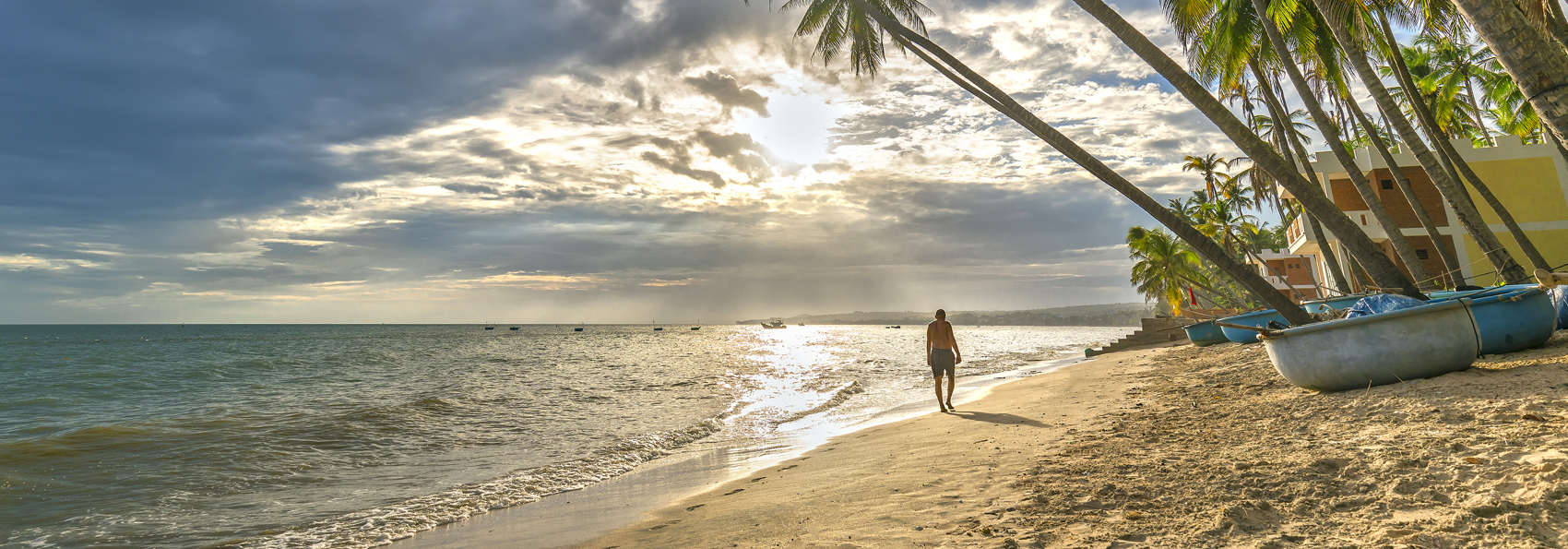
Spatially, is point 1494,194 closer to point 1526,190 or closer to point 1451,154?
point 1526,190

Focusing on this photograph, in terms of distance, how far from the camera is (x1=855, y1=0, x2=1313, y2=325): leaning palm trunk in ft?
23.4

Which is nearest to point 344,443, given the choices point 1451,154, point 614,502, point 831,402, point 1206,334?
point 614,502

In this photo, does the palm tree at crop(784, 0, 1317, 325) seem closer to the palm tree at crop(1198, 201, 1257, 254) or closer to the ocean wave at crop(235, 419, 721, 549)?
the ocean wave at crop(235, 419, 721, 549)

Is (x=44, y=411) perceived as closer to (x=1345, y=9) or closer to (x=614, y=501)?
(x=614, y=501)

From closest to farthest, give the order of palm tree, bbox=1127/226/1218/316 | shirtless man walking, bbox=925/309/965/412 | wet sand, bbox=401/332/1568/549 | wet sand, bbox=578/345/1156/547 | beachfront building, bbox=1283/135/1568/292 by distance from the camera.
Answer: wet sand, bbox=401/332/1568/549, wet sand, bbox=578/345/1156/547, shirtless man walking, bbox=925/309/965/412, beachfront building, bbox=1283/135/1568/292, palm tree, bbox=1127/226/1218/316

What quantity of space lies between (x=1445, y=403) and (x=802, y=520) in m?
4.91

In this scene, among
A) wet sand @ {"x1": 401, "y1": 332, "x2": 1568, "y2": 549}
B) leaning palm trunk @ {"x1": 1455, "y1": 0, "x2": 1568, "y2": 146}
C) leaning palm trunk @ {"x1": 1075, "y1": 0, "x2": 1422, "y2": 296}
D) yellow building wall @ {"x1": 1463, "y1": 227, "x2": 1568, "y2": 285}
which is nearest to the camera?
→ wet sand @ {"x1": 401, "y1": 332, "x2": 1568, "y2": 549}

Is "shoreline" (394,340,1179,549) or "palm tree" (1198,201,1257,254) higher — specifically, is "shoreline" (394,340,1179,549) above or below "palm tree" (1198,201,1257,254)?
below

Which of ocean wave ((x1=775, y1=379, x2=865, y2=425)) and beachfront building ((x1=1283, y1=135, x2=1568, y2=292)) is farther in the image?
beachfront building ((x1=1283, y1=135, x2=1568, y2=292))

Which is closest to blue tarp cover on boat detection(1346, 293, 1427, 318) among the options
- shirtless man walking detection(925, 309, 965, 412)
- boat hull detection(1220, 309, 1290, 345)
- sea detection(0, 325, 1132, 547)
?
shirtless man walking detection(925, 309, 965, 412)

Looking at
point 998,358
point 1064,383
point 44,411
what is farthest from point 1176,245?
point 44,411

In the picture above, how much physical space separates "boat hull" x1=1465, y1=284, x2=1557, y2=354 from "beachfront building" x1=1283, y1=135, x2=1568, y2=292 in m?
14.4

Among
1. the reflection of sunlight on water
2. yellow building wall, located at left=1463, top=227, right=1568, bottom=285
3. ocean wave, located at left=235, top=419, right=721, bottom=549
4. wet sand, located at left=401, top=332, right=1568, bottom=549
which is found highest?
yellow building wall, located at left=1463, top=227, right=1568, bottom=285

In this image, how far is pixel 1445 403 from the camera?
4.73 meters
